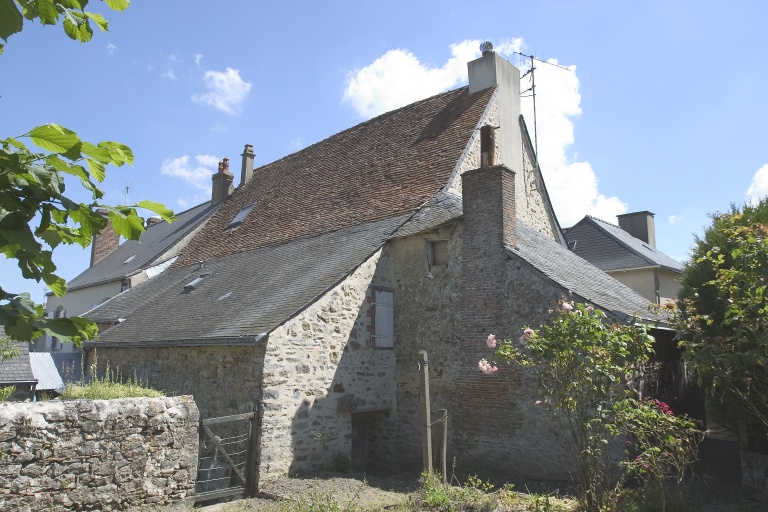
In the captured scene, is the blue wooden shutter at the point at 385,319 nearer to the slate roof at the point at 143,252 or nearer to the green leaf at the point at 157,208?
the green leaf at the point at 157,208

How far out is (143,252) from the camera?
22719 millimetres

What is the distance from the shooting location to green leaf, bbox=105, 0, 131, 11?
2.75 m

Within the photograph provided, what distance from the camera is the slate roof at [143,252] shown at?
20.9 meters

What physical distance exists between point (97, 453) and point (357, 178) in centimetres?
1072

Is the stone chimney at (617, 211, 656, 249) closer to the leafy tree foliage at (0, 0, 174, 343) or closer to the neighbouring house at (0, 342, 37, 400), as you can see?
the neighbouring house at (0, 342, 37, 400)

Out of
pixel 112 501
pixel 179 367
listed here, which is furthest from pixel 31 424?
pixel 179 367

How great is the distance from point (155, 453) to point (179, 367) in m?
4.54

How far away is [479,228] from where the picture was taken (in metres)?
11.1

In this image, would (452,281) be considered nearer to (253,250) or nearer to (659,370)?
(659,370)

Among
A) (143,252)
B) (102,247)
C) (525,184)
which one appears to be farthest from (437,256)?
(102,247)

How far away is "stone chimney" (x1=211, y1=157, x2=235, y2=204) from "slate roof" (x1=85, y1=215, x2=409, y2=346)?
586 cm

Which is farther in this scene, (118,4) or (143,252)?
(143,252)

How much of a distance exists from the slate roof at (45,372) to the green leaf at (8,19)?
15854mm

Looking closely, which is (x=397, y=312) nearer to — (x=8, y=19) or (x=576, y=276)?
(x=576, y=276)
